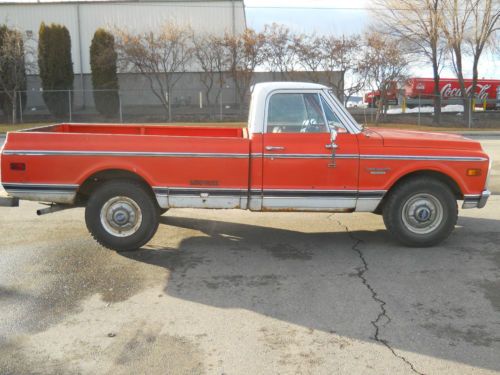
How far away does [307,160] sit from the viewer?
6242 millimetres

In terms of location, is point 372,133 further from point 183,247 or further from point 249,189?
point 183,247

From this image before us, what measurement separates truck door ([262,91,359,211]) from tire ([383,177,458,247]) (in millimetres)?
539

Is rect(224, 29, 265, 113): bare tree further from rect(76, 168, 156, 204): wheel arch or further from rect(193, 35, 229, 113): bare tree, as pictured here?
rect(76, 168, 156, 204): wheel arch

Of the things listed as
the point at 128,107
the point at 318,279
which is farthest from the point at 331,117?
the point at 128,107

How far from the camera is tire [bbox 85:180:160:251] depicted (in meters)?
6.22

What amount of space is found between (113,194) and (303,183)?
85.0 inches

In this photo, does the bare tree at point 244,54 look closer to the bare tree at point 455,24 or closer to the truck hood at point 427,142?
the bare tree at point 455,24

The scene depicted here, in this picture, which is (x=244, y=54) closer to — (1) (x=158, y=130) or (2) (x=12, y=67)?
(2) (x=12, y=67)

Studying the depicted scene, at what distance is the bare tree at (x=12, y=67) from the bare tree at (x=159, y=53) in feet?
17.2

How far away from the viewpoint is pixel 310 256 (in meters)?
6.27

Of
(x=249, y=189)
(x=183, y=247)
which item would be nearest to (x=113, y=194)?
(x=183, y=247)

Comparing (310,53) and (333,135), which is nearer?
(333,135)

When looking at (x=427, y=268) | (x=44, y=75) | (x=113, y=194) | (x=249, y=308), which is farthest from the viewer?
(x=44, y=75)

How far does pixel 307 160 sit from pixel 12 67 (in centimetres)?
2767
